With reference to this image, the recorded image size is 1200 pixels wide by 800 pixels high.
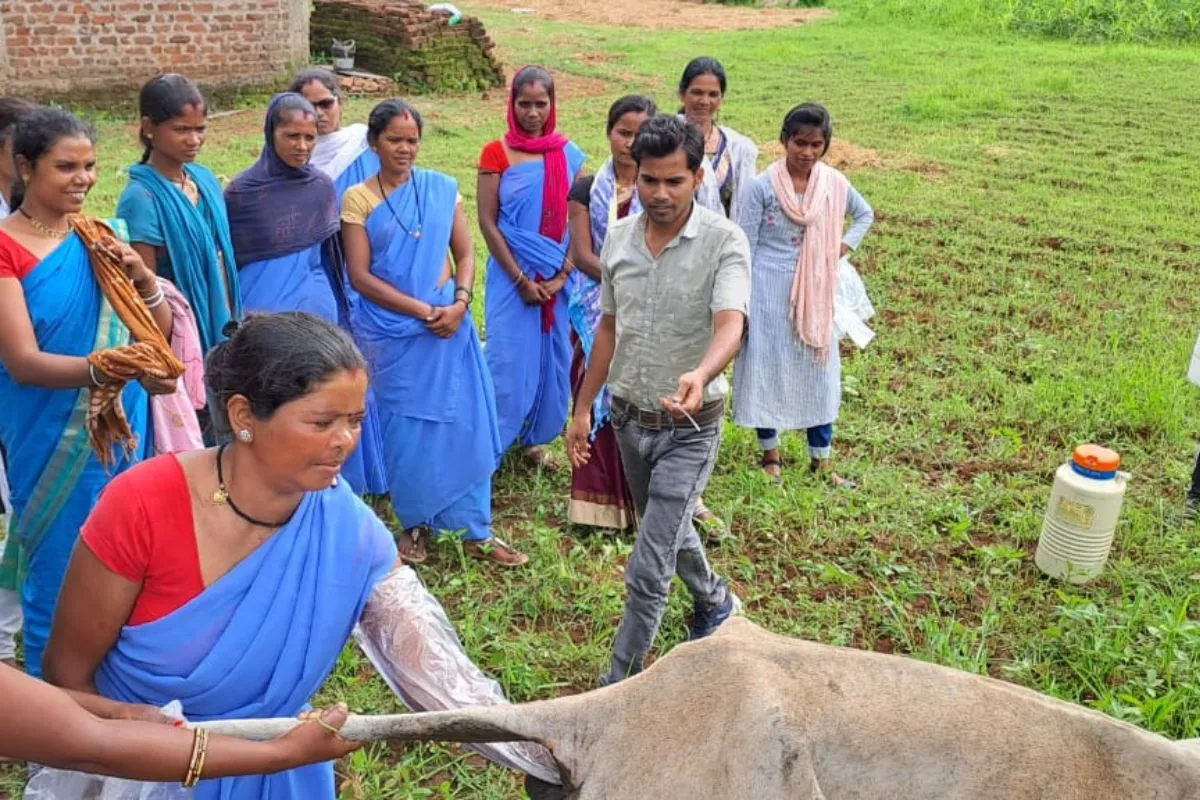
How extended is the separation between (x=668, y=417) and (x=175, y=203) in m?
1.76

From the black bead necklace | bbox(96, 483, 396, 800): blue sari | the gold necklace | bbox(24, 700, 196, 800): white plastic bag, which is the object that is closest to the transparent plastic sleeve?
bbox(96, 483, 396, 800): blue sari

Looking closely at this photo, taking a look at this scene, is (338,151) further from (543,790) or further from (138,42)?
(138,42)

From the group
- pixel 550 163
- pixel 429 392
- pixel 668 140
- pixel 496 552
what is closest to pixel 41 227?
pixel 429 392

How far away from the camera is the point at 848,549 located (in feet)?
13.7

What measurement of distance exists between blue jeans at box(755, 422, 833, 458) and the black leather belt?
152cm

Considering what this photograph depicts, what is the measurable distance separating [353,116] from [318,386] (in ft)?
33.2

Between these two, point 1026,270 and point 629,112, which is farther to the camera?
point 1026,270

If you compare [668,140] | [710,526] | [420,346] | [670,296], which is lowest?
[710,526]

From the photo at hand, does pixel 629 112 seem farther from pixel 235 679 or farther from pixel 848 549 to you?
pixel 235 679

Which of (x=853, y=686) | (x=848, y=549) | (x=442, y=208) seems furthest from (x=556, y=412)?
(x=853, y=686)

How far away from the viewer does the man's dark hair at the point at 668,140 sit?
3.03 metres

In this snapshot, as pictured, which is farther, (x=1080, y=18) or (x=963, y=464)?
(x=1080, y=18)

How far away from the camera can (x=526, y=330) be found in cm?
471

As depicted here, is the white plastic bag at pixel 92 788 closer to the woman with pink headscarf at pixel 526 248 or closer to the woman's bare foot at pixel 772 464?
the woman with pink headscarf at pixel 526 248
